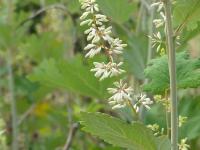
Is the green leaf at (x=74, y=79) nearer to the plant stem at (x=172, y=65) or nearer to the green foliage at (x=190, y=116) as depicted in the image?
the green foliage at (x=190, y=116)

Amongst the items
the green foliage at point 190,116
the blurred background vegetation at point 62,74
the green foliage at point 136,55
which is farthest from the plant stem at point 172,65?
the green foliage at point 136,55

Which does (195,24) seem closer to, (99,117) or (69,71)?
(99,117)

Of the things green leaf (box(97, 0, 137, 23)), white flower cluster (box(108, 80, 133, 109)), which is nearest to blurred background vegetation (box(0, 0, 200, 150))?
green leaf (box(97, 0, 137, 23))

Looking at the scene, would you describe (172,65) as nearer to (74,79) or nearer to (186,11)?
(186,11)

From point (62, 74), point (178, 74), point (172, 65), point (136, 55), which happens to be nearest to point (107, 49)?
point (172, 65)

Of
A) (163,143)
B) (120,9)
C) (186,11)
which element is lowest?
(163,143)

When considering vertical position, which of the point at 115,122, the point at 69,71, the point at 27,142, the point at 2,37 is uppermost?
the point at 2,37

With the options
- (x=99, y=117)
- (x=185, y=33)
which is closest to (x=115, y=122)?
(x=99, y=117)
